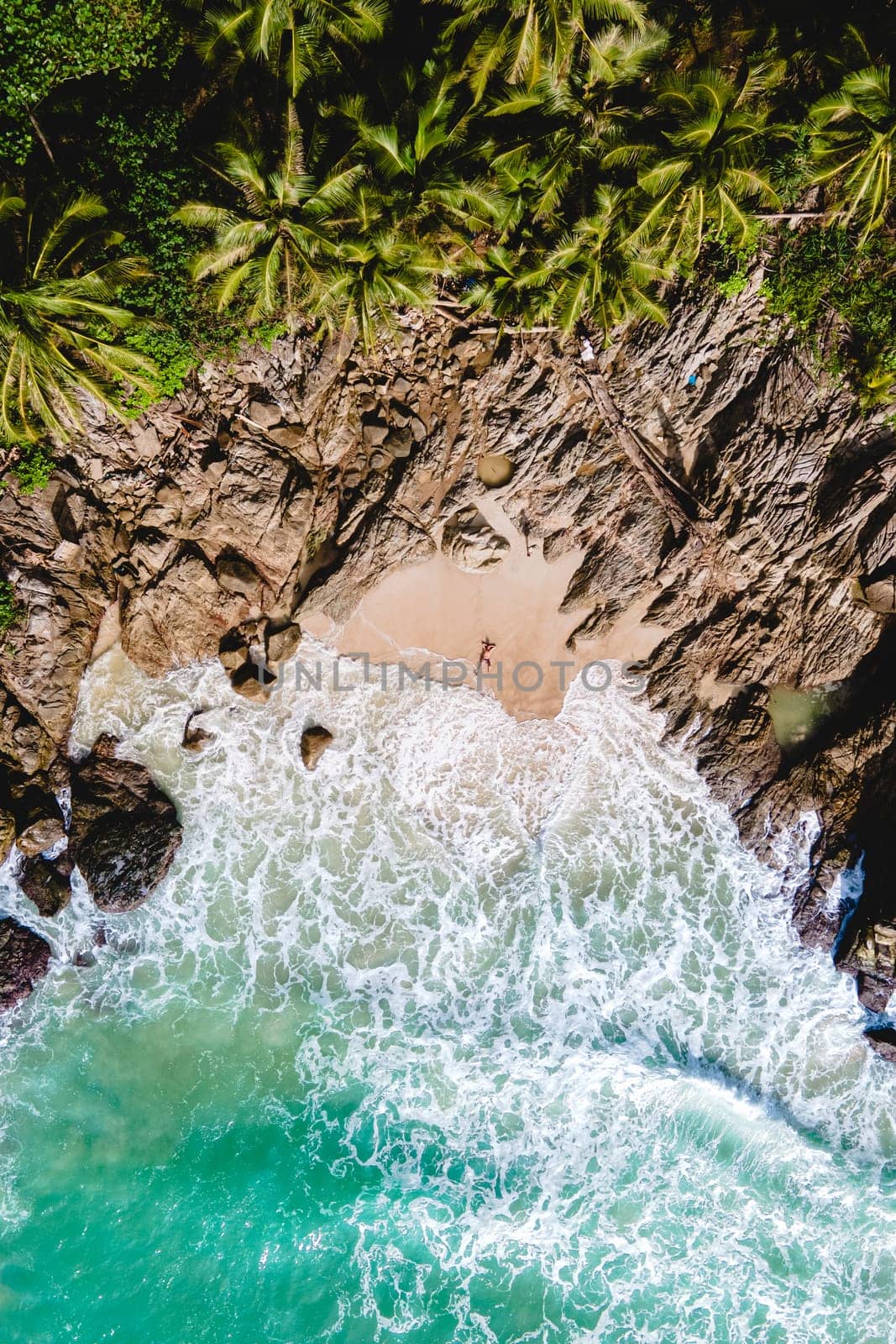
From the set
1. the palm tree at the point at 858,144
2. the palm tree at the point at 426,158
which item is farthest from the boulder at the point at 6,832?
the palm tree at the point at 858,144

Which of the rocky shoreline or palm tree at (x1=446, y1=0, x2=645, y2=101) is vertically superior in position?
palm tree at (x1=446, y1=0, x2=645, y2=101)

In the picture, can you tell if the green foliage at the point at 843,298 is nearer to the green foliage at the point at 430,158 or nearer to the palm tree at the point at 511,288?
the green foliage at the point at 430,158

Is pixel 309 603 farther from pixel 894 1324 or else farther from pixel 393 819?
pixel 894 1324

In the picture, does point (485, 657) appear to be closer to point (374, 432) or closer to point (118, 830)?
point (374, 432)

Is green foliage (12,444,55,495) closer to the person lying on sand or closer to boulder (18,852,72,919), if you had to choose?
boulder (18,852,72,919)

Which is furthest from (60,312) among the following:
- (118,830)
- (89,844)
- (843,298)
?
(843,298)

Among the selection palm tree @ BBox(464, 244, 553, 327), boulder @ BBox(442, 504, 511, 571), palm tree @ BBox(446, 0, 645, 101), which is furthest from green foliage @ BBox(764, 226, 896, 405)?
boulder @ BBox(442, 504, 511, 571)

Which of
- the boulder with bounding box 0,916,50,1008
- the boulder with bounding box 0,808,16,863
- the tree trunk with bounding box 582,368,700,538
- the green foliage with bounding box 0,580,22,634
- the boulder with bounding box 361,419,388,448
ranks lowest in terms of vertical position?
the boulder with bounding box 0,916,50,1008
